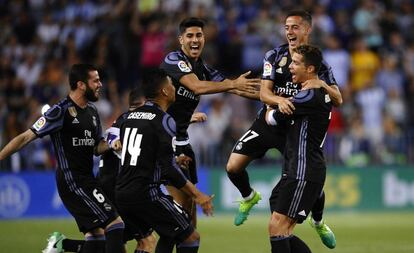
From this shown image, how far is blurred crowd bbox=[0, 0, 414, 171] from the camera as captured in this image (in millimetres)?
22453

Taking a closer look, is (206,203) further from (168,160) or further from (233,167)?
(233,167)

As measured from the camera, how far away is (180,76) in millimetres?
12523

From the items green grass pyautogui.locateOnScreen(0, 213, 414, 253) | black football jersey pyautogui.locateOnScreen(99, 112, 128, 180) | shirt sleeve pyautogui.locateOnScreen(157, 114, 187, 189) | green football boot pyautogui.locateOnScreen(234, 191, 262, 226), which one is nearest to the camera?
shirt sleeve pyautogui.locateOnScreen(157, 114, 187, 189)

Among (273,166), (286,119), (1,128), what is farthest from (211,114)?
(286,119)

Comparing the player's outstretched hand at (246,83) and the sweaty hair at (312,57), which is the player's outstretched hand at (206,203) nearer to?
the sweaty hair at (312,57)

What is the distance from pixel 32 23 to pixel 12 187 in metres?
5.12

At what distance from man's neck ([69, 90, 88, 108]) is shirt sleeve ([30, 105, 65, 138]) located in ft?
1.05

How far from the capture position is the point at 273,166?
2264cm

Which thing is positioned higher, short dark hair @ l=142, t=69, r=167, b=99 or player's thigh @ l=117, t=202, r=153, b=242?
short dark hair @ l=142, t=69, r=167, b=99

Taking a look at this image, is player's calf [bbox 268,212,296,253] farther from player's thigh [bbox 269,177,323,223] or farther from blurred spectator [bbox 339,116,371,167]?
blurred spectator [bbox 339,116,371,167]

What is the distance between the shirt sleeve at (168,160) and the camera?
10.5 meters

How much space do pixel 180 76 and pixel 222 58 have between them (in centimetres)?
1113

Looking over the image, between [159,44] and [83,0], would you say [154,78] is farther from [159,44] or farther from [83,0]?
[83,0]

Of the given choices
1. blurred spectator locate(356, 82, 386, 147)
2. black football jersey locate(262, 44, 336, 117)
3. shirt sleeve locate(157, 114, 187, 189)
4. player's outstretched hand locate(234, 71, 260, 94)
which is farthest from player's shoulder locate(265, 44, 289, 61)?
blurred spectator locate(356, 82, 386, 147)
